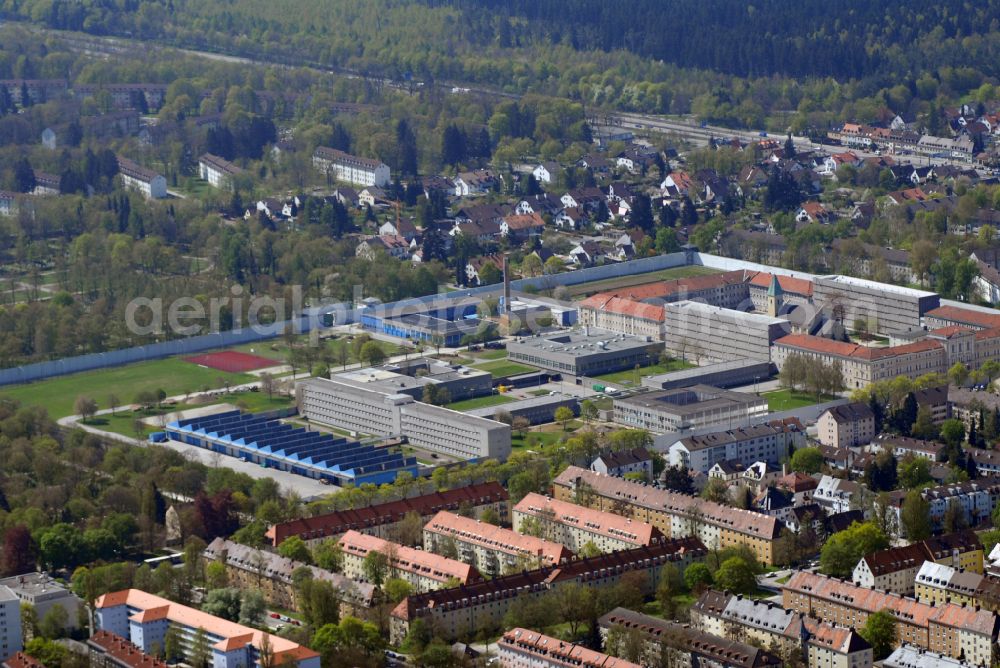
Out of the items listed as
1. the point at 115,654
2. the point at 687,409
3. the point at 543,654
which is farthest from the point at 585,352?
the point at 115,654

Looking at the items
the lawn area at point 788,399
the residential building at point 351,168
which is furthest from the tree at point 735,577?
the residential building at point 351,168

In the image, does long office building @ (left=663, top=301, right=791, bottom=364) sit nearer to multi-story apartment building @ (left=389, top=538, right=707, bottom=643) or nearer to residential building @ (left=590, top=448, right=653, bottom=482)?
residential building @ (left=590, top=448, right=653, bottom=482)

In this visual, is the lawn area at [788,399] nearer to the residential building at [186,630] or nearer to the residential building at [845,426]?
the residential building at [845,426]

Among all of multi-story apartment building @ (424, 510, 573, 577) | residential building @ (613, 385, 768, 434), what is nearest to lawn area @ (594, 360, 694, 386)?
residential building @ (613, 385, 768, 434)

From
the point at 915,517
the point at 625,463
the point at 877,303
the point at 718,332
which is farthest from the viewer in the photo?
the point at 877,303

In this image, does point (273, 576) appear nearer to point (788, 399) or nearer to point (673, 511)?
point (673, 511)

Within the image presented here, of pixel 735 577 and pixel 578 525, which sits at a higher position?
pixel 735 577

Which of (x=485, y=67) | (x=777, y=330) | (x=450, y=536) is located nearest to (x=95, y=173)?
(x=485, y=67)
